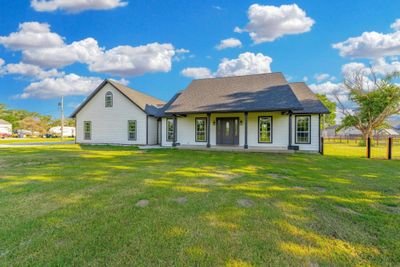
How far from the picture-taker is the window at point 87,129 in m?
18.7

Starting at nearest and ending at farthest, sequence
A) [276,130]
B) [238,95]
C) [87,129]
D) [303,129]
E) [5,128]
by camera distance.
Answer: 1. [303,129]
2. [276,130]
3. [238,95]
4. [87,129]
5. [5,128]

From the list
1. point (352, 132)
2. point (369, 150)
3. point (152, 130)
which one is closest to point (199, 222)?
point (369, 150)

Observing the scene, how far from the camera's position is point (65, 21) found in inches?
826

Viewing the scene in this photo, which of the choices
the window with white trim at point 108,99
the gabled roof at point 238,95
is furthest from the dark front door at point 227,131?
the window with white trim at point 108,99

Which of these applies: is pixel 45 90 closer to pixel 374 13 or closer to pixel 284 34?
pixel 284 34

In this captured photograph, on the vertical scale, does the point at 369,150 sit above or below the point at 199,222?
above

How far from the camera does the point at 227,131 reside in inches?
573

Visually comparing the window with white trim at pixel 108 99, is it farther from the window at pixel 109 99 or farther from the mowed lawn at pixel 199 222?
the mowed lawn at pixel 199 222

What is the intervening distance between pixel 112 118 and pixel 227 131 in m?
9.77

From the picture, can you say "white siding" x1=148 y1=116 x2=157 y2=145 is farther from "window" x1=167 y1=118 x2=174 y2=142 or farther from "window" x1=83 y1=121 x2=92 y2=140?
"window" x1=83 y1=121 x2=92 y2=140

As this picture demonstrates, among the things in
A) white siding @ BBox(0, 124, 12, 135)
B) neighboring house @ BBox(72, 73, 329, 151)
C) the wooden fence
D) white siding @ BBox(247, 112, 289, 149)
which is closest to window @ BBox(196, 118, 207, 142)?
neighboring house @ BBox(72, 73, 329, 151)

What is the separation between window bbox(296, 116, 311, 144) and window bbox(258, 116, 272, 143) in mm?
1650

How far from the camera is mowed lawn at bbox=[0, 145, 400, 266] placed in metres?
2.36

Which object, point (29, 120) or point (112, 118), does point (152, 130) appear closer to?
point (112, 118)
